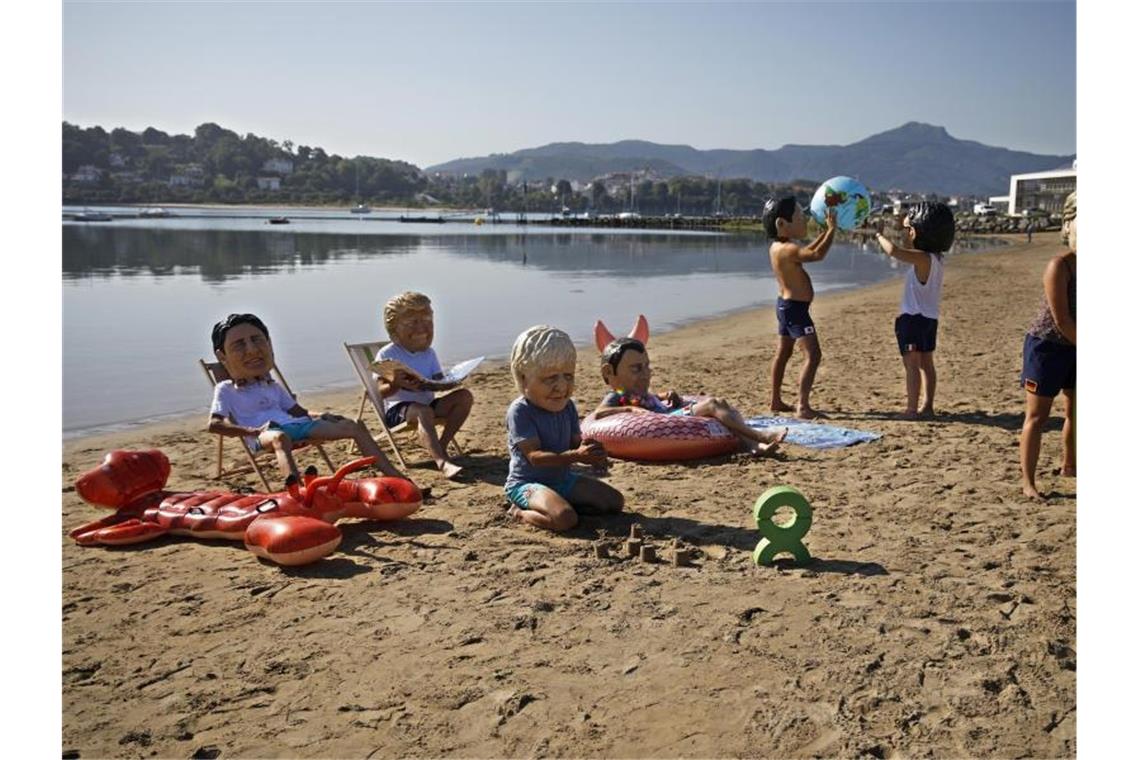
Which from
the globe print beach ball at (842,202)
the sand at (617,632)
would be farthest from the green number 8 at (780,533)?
the globe print beach ball at (842,202)

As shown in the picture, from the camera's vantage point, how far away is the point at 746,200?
134000 millimetres

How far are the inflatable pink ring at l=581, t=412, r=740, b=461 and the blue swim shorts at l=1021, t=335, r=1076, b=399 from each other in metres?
2.12

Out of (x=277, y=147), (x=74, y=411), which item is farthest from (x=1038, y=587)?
(x=277, y=147)

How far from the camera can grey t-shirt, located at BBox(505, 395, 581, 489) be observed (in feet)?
18.3

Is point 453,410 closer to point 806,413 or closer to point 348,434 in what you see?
point 348,434

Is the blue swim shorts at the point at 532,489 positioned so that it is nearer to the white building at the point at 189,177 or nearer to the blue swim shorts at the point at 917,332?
the blue swim shorts at the point at 917,332

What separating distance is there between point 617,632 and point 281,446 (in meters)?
2.73

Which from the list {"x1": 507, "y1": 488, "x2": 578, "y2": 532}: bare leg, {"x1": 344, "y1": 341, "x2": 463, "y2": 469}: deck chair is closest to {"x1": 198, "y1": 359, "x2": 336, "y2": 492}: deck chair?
{"x1": 344, "y1": 341, "x2": 463, "y2": 469}: deck chair

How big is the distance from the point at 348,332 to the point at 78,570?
1108 cm

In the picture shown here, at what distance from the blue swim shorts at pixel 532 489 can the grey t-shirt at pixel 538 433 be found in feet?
0.08

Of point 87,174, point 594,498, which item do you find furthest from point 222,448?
point 87,174

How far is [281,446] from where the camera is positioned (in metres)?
5.84

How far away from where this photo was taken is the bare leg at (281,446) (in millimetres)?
5738

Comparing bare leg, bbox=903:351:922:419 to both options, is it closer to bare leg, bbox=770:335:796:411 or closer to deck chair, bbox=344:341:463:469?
bare leg, bbox=770:335:796:411
